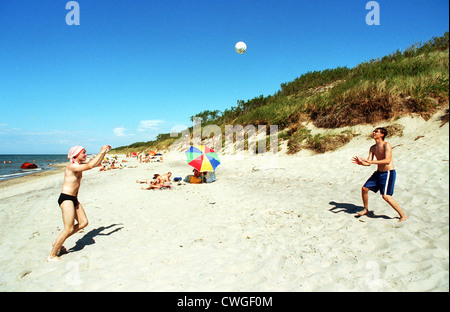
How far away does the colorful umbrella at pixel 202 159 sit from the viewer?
998 centimetres

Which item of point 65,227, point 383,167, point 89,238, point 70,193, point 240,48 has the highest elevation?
point 240,48

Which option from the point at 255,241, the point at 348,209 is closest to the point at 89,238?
the point at 255,241

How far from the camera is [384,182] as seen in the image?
13.9 feet

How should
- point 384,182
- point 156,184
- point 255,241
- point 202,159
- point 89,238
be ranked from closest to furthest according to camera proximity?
point 255,241 → point 384,182 → point 89,238 → point 156,184 → point 202,159

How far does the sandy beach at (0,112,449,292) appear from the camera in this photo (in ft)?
8.75

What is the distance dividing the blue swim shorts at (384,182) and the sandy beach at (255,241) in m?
0.53

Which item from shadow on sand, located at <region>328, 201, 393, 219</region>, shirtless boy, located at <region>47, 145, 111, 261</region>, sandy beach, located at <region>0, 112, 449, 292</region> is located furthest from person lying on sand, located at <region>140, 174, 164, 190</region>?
shadow on sand, located at <region>328, 201, 393, 219</region>

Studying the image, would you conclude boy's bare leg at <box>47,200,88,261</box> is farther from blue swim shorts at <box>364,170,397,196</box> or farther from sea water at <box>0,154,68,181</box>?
sea water at <box>0,154,68,181</box>

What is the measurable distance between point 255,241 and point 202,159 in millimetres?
6396

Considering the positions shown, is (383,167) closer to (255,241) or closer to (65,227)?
(255,241)

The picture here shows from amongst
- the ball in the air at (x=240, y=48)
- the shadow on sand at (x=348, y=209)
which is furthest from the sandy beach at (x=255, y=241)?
the ball in the air at (x=240, y=48)

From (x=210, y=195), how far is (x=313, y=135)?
28.4 ft

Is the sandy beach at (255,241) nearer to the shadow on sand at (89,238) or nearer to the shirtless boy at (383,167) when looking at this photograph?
the shadow on sand at (89,238)
